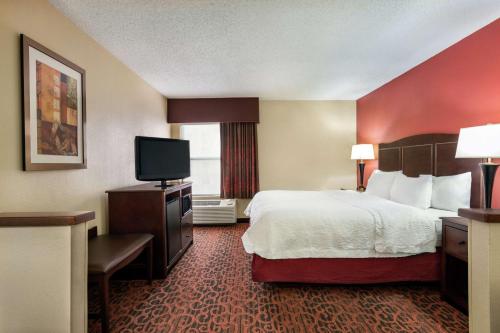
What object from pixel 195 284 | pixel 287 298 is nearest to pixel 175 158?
pixel 195 284

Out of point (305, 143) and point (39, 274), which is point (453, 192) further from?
point (39, 274)

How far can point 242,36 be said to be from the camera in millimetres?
2373

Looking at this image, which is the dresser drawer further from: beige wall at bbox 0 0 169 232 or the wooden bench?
beige wall at bbox 0 0 169 232

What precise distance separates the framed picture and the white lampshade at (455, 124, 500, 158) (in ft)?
11.1

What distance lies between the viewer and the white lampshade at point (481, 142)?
71.7 inches

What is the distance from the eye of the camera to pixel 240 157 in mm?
4723

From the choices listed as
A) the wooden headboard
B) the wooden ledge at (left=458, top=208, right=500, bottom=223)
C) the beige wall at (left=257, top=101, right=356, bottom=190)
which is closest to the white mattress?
the wooden headboard

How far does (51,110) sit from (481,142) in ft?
11.2

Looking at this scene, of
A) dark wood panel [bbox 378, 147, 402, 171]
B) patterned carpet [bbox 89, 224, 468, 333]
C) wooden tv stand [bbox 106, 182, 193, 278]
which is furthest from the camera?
dark wood panel [bbox 378, 147, 402, 171]

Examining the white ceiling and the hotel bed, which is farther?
the hotel bed

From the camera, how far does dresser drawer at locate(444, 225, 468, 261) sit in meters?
1.87

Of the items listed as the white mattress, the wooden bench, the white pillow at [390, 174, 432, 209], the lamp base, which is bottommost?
the wooden bench

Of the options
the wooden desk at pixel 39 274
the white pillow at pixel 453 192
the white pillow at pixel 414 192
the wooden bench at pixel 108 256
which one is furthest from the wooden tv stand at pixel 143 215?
the white pillow at pixel 453 192

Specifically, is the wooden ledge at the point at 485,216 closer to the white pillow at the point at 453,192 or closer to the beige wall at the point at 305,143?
the white pillow at the point at 453,192
